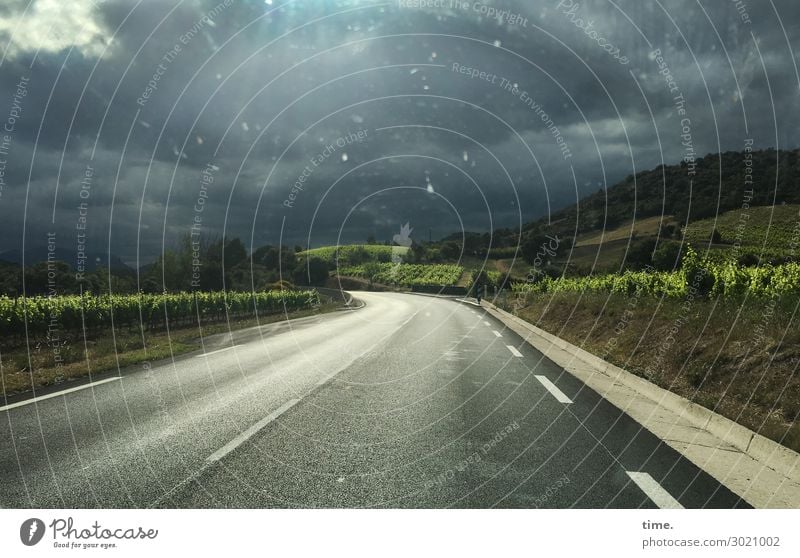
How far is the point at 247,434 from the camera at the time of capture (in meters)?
5.27

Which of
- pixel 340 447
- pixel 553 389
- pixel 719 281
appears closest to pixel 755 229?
pixel 719 281

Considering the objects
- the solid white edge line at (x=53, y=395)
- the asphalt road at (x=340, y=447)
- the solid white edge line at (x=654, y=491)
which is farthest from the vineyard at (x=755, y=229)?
the solid white edge line at (x=53, y=395)

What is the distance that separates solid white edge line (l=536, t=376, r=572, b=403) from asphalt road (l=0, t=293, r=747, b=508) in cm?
2

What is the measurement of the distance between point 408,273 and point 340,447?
117387 millimetres

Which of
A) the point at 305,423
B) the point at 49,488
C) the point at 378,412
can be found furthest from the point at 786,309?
the point at 49,488

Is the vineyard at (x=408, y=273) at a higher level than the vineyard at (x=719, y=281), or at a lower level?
lower

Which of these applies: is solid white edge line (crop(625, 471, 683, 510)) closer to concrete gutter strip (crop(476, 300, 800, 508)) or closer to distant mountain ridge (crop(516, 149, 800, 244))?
concrete gutter strip (crop(476, 300, 800, 508))

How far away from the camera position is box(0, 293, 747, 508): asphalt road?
3.65m

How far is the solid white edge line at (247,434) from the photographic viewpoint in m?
4.53

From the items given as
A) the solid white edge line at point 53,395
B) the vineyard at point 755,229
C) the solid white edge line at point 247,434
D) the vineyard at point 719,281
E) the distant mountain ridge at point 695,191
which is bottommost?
the solid white edge line at point 53,395

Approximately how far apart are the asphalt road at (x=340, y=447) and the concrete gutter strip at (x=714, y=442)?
0.69 ft

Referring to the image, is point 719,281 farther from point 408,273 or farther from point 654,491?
point 408,273

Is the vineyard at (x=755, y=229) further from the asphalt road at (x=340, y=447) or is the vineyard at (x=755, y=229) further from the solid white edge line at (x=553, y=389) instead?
the asphalt road at (x=340, y=447)
